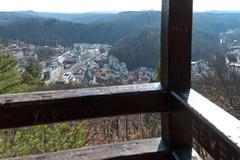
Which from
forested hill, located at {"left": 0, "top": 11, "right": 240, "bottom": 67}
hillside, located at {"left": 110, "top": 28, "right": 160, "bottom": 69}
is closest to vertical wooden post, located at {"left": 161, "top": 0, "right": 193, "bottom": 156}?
forested hill, located at {"left": 0, "top": 11, "right": 240, "bottom": 67}

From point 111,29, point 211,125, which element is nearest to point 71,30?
point 111,29

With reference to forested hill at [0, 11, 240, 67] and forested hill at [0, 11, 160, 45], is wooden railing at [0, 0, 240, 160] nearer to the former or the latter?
forested hill at [0, 11, 240, 67]

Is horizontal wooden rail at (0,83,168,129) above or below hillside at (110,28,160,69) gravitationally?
above

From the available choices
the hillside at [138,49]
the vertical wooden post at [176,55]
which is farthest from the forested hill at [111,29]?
the vertical wooden post at [176,55]

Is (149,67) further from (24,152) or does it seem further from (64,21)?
(64,21)

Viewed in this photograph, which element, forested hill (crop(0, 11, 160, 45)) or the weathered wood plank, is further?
forested hill (crop(0, 11, 160, 45))

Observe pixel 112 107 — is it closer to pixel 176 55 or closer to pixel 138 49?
pixel 176 55
